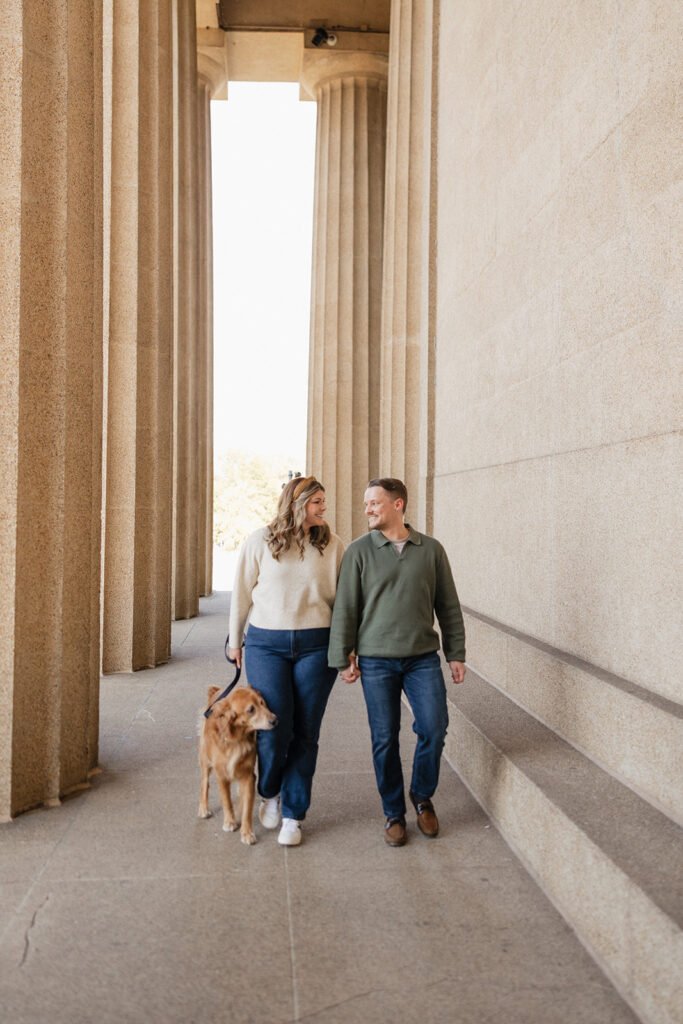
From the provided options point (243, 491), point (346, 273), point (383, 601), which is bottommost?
point (383, 601)

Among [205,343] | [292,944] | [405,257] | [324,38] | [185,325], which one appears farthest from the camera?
[205,343]

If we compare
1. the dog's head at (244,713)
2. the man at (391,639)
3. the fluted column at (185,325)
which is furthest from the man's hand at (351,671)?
the fluted column at (185,325)

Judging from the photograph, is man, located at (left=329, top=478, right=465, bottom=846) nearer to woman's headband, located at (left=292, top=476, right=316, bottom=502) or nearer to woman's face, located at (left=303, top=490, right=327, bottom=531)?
woman's face, located at (left=303, top=490, right=327, bottom=531)

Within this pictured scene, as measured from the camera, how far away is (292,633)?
19.0 feet

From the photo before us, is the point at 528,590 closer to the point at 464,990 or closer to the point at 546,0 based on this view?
the point at 464,990

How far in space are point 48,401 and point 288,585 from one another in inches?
93.1

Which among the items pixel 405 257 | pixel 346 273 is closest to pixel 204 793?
pixel 405 257

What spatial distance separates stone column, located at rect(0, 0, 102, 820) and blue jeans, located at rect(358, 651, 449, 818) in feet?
8.22

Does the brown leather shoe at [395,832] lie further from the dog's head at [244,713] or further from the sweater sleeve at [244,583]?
the sweater sleeve at [244,583]

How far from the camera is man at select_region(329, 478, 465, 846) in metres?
5.72

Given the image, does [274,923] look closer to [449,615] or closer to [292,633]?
[292,633]

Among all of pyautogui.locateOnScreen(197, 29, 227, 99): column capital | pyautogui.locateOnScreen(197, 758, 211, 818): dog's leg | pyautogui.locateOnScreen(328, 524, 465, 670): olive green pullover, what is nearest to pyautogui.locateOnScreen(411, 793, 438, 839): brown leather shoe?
pyautogui.locateOnScreen(328, 524, 465, 670): olive green pullover

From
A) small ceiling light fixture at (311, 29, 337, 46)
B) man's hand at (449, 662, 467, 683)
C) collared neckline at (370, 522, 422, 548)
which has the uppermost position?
small ceiling light fixture at (311, 29, 337, 46)

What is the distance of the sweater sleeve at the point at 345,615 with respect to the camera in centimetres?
571
